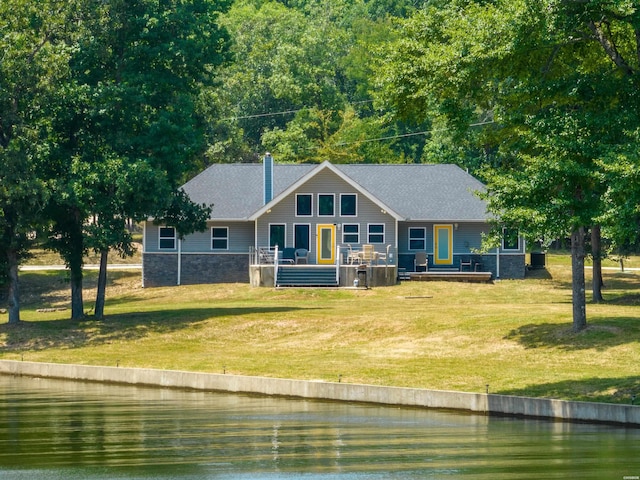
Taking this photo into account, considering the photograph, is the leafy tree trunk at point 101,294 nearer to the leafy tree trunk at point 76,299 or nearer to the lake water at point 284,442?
the leafy tree trunk at point 76,299

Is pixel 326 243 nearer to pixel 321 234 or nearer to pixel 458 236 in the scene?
pixel 321 234

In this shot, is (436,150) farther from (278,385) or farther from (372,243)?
(278,385)

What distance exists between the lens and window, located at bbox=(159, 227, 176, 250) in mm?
68750

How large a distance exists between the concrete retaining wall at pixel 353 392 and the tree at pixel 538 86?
5.98 meters

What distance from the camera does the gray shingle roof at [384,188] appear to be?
6919 centimetres

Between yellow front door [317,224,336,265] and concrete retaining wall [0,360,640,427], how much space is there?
95.8 ft

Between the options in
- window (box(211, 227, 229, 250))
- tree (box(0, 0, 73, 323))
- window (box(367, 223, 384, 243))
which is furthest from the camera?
window (box(211, 227, 229, 250))

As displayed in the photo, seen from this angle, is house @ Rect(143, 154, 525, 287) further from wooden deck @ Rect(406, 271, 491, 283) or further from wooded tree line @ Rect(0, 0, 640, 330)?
wooded tree line @ Rect(0, 0, 640, 330)

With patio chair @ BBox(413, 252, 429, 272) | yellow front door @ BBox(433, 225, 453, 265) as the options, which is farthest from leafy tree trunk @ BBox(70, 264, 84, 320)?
yellow front door @ BBox(433, 225, 453, 265)

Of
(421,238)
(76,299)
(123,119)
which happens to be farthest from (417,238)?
(123,119)

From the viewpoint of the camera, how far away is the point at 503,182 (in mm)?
35812

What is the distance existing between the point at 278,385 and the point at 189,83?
2372 cm

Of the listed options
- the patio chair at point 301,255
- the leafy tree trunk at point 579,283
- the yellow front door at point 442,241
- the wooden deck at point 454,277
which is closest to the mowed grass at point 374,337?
the leafy tree trunk at point 579,283

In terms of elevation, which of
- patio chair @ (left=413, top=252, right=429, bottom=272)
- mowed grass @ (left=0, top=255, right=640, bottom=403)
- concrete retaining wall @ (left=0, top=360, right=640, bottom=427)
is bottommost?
concrete retaining wall @ (left=0, top=360, right=640, bottom=427)
